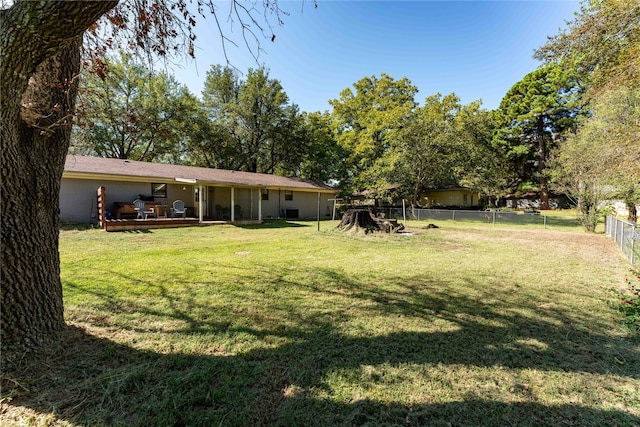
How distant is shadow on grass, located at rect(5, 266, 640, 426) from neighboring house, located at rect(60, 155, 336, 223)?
333 inches

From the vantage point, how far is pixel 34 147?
91.0 inches

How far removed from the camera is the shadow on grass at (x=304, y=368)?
6.24 ft

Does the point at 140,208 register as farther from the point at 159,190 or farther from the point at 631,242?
the point at 631,242

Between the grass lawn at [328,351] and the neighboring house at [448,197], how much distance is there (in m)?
26.7

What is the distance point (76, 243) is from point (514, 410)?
10.2 m

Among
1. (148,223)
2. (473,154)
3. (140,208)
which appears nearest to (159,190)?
(140,208)

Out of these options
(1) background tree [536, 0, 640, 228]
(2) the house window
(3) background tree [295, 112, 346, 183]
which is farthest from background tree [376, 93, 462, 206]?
(2) the house window

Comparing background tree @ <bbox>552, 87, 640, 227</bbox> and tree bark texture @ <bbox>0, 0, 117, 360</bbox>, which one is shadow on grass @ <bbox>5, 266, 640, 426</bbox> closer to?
tree bark texture @ <bbox>0, 0, 117, 360</bbox>

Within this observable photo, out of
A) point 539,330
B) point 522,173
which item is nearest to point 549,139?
point 522,173

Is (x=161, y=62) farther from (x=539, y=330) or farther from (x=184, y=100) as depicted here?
(x=184, y=100)

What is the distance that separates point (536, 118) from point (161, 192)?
35367 millimetres

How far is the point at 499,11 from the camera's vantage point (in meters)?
7.65

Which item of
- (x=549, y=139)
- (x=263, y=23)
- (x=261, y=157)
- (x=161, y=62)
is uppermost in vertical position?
(x=549, y=139)

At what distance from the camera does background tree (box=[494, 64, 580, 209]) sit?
88.5ft
